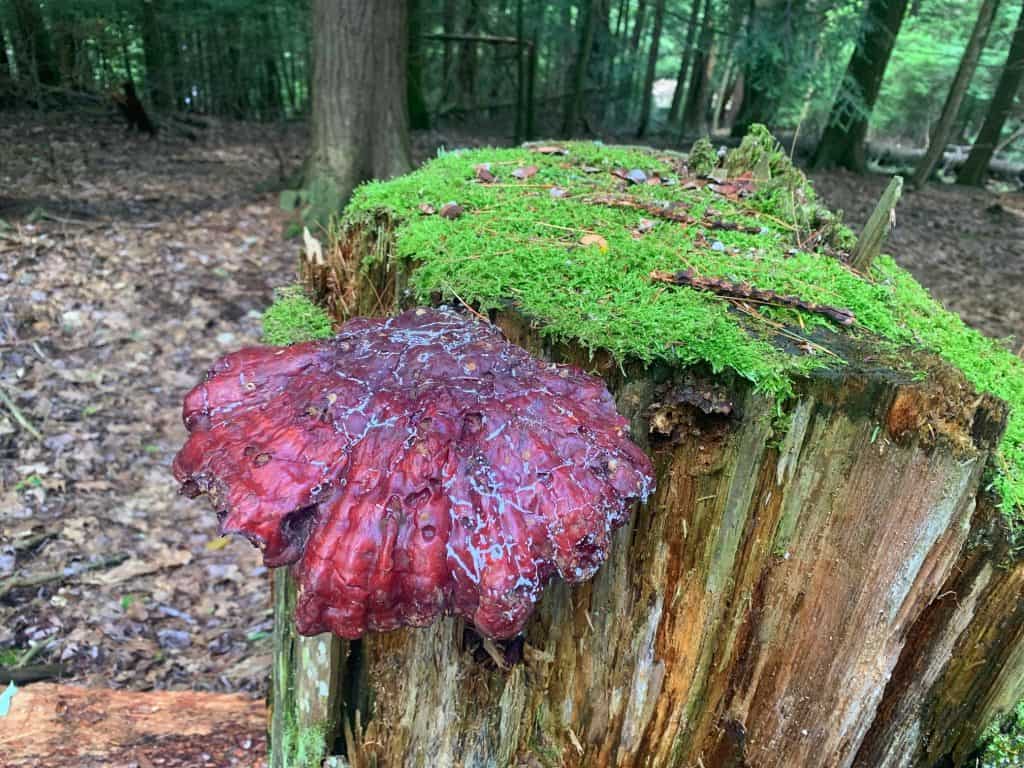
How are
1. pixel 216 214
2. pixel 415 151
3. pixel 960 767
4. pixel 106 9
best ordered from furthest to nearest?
pixel 415 151 → pixel 106 9 → pixel 216 214 → pixel 960 767

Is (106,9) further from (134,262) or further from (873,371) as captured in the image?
(873,371)

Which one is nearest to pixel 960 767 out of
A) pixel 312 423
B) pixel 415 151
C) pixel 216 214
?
pixel 312 423

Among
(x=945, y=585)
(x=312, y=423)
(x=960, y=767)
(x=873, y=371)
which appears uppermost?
(x=873, y=371)

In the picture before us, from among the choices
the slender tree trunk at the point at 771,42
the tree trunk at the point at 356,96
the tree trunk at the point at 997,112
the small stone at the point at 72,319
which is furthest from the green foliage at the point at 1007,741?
the tree trunk at the point at 997,112

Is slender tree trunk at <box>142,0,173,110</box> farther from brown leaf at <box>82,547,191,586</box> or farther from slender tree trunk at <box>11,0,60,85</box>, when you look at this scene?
brown leaf at <box>82,547,191,586</box>

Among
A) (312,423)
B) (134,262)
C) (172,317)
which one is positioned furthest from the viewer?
(134,262)

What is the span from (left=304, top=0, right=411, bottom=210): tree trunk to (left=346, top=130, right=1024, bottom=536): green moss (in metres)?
5.26

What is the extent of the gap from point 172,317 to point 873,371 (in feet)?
21.8

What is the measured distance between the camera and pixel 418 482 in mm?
1467

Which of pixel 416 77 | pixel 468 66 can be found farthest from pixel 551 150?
pixel 468 66

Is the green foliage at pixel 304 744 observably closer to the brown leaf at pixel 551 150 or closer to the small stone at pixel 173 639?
the small stone at pixel 173 639

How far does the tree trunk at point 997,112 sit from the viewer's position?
14383 millimetres

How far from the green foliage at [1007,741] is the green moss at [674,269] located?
0.79m

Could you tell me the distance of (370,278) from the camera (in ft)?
9.79
